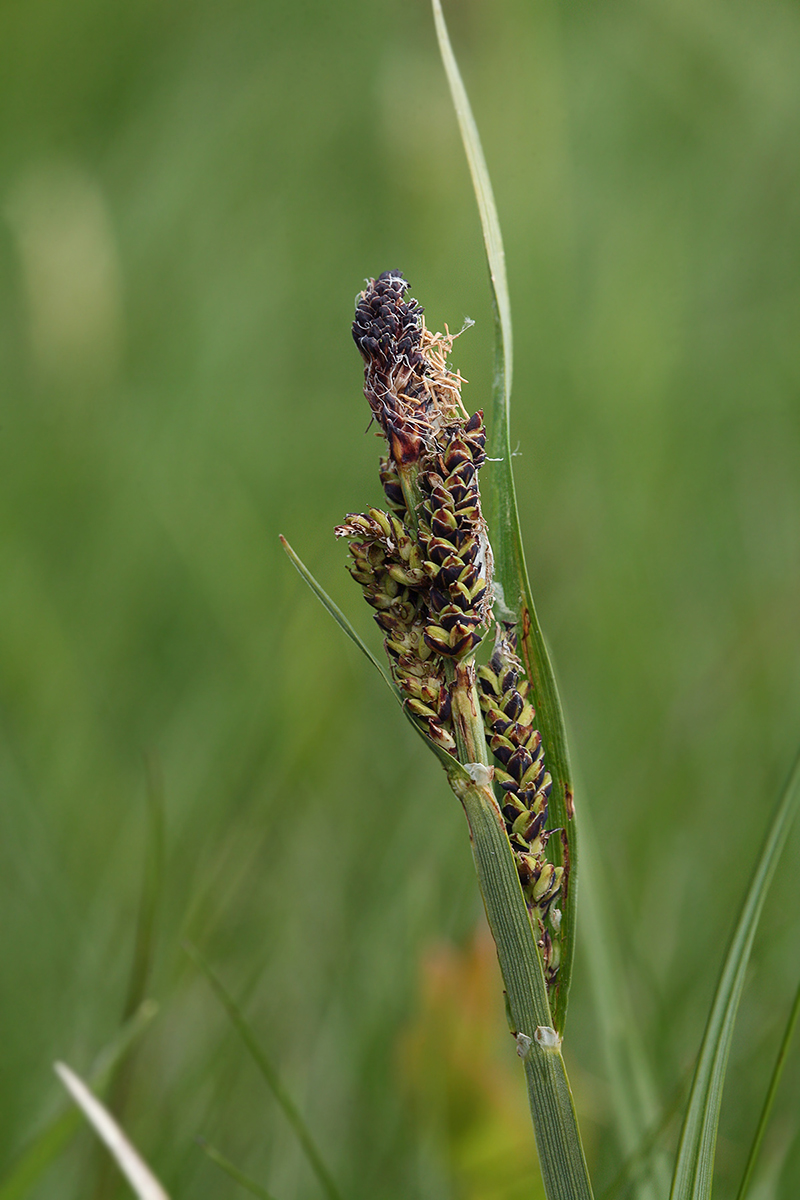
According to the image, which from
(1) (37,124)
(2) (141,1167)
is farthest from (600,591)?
(1) (37,124)

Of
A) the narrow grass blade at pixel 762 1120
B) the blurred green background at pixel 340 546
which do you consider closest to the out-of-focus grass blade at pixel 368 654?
the narrow grass blade at pixel 762 1120

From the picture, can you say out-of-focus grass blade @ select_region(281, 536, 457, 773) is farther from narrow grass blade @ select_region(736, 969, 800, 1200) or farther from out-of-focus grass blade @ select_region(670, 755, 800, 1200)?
narrow grass blade @ select_region(736, 969, 800, 1200)

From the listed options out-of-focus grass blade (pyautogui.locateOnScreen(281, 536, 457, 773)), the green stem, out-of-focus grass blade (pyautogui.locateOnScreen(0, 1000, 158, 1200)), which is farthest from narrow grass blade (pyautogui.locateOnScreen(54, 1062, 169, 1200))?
out-of-focus grass blade (pyautogui.locateOnScreen(281, 536, 457, 773))

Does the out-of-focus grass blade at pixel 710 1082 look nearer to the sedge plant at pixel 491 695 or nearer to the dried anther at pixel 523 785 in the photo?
the sedge plant at pixel 491 695

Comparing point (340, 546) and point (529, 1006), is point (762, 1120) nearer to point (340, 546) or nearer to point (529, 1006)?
point (529, 1006)

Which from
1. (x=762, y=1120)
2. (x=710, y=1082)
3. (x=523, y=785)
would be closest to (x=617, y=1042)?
(x=762, y=1120)

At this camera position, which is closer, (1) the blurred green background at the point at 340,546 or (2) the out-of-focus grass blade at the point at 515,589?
(2) the out-of-focus grass blade at the point at 515,589
